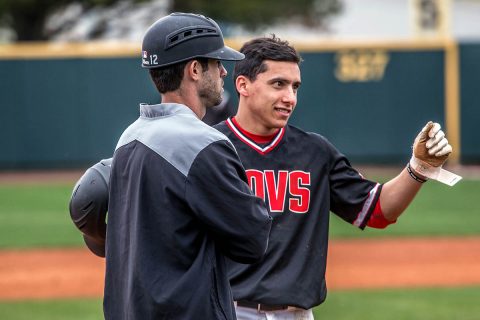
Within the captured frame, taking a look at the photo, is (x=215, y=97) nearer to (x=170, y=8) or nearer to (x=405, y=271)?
(x=405, y=271)

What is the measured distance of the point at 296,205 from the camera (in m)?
4.12

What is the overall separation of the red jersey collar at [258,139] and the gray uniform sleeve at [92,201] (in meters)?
0.94

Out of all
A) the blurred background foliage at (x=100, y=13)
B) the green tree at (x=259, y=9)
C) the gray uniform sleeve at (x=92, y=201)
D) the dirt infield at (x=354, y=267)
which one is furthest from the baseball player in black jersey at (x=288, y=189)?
the green tree at (x=259, y=9)

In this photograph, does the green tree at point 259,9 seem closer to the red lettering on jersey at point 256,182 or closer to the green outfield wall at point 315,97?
the green outfield wall at point 315,97

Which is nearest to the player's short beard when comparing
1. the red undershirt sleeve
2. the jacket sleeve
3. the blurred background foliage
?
the jacket sleeve

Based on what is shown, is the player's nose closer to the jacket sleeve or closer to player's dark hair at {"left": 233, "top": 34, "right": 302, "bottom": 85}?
player's dark hair at {"left": 233, "top": 34, "right": 302, "bottom": 85}

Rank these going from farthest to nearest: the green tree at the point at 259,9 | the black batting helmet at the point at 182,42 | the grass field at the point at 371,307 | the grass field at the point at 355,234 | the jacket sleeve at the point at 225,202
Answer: the green tree at the point at 259,9 → the grass field at the point at 355,234 → the grass field at the point at 371,307 → the black batting helmet at the point at 182,42 → the jacket sleeve at the point at 225,202

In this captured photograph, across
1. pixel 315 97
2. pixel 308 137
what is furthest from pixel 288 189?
pixel 315 97

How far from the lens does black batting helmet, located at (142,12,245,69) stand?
3141 millimetres

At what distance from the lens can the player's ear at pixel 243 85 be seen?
14.0 feet

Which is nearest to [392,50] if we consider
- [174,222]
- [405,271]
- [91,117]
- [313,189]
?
[91,117]

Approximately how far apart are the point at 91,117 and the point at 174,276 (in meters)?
17.0

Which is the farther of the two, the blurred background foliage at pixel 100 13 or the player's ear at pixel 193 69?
the blurred background foliage at pixel 100 13

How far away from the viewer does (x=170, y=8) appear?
83.4 ft
